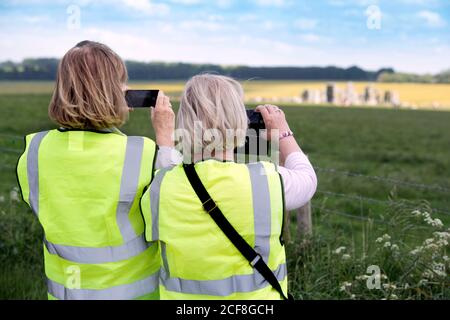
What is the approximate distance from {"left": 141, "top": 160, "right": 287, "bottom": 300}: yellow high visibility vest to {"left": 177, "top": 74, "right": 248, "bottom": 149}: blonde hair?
0.41ft

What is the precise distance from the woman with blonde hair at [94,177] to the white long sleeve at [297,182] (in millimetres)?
491

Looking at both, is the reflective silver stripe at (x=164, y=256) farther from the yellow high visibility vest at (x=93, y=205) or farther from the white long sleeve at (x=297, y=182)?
the white long sleeve at (x=297, y=182)

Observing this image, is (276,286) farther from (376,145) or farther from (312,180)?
(376,145)

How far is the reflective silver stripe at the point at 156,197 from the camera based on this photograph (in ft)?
7.01

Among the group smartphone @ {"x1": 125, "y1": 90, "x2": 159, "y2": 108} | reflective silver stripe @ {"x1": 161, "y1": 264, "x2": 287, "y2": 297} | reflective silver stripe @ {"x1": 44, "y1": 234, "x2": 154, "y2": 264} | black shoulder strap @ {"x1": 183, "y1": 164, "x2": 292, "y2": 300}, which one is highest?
smartphone @ {"x1": 125, "y1": 90, "x2": 159, "y2": 108}

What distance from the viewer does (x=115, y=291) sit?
2.34 m

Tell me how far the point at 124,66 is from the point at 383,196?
8351 millimetres

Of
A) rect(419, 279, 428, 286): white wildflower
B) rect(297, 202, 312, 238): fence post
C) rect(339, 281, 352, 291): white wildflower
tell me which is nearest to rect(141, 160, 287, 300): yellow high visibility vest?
rect(339, 281, 352, 291): white wildflower

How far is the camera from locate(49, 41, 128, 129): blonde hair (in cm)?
222

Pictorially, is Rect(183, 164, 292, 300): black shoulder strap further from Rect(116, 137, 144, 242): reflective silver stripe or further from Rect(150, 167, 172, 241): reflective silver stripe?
Rect(116, 137, 144, 242): reflective silver stripe

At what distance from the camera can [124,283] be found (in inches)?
92.1

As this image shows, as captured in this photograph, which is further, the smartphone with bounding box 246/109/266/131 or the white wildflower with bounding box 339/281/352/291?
the white wildflower with bounding box 339/281/352/291

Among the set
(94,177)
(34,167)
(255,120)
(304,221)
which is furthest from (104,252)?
(304,221)
